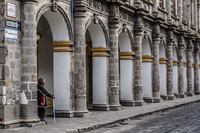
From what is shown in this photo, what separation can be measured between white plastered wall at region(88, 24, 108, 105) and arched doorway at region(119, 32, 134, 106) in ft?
11.0

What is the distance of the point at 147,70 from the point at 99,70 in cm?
705

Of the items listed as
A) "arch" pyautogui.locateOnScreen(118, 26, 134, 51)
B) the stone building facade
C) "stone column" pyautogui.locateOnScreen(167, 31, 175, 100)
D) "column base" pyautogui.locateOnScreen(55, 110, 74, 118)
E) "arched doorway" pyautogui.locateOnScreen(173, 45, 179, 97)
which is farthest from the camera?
"arched doorway" pyautogui.locateOnScreen(173, 45, 179, 97)

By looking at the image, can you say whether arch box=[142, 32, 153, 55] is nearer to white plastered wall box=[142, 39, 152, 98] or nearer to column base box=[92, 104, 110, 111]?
white plastered wall box=[142, 39, 152, 98]

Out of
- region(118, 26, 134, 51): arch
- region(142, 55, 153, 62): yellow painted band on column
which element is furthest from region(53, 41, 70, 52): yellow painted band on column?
region(142, 55, 153, 62): yellow painted band on column

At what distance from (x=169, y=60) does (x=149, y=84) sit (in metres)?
4.64

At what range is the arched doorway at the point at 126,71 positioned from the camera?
2241 centimetres

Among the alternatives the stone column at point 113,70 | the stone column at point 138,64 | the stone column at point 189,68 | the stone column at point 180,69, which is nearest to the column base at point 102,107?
the stone column at point 113,70

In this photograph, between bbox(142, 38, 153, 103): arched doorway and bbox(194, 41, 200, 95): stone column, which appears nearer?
bbox(142, 38, 153, 103): arched doorway

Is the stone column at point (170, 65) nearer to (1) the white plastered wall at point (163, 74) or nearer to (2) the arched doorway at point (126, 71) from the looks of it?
(1) the white plastered wall at point (163, 74)

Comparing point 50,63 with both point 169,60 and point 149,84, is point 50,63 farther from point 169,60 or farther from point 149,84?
point 169,60

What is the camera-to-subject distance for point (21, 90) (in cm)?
1300

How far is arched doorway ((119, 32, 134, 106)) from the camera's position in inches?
882

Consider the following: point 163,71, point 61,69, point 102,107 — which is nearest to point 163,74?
point 163,71

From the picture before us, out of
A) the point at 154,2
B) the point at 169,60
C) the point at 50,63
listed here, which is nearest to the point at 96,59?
the point at 50,63
